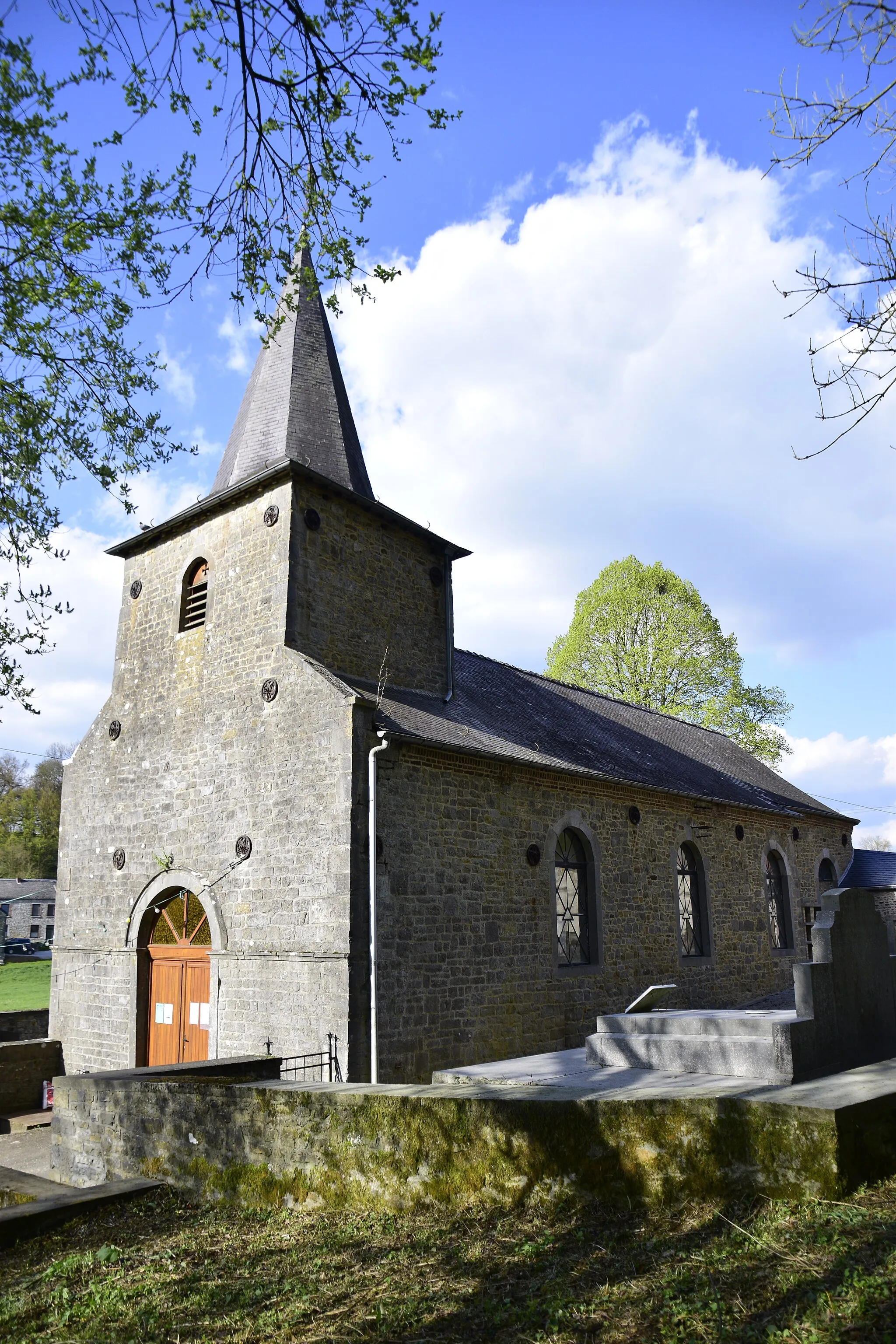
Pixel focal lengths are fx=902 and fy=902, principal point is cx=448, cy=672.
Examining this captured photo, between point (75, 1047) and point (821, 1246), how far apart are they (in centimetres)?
1212

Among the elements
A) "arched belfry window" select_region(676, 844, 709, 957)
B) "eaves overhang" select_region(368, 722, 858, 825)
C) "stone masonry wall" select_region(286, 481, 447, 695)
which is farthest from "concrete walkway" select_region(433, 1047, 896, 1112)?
"arched belfry window" select_region(676, 844, 709, 957)

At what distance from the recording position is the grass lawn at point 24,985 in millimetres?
26406

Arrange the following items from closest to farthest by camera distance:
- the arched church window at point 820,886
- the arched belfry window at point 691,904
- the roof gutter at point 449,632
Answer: the roof gutter at point 449,632 < the arched belfry window at point 691,904 < the arched church window at point 820,886

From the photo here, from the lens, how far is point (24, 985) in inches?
1292

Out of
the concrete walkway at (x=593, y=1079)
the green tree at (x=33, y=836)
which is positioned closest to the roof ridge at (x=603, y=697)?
the concrete walkway at (x=593, y=1079)

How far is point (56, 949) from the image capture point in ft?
44.2

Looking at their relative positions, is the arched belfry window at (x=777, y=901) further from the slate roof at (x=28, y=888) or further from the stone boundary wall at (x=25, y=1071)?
the slate roof at (x=28, y=888)

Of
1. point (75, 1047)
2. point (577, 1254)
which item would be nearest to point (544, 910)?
point (75, 1047)

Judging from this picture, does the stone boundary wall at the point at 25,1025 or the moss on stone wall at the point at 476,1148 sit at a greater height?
the moss on stone wall at the point at 476,1148

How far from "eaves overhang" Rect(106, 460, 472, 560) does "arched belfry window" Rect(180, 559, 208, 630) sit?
688mm

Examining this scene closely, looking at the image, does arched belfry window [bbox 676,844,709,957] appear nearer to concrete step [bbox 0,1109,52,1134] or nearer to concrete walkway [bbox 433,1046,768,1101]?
concrete walkway [bbox 433,1046,768,1101]

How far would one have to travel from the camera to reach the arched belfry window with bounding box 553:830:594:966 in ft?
42.4

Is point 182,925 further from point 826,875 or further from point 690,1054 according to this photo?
point 826,875

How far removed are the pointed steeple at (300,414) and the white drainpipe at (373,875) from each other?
4143mm
